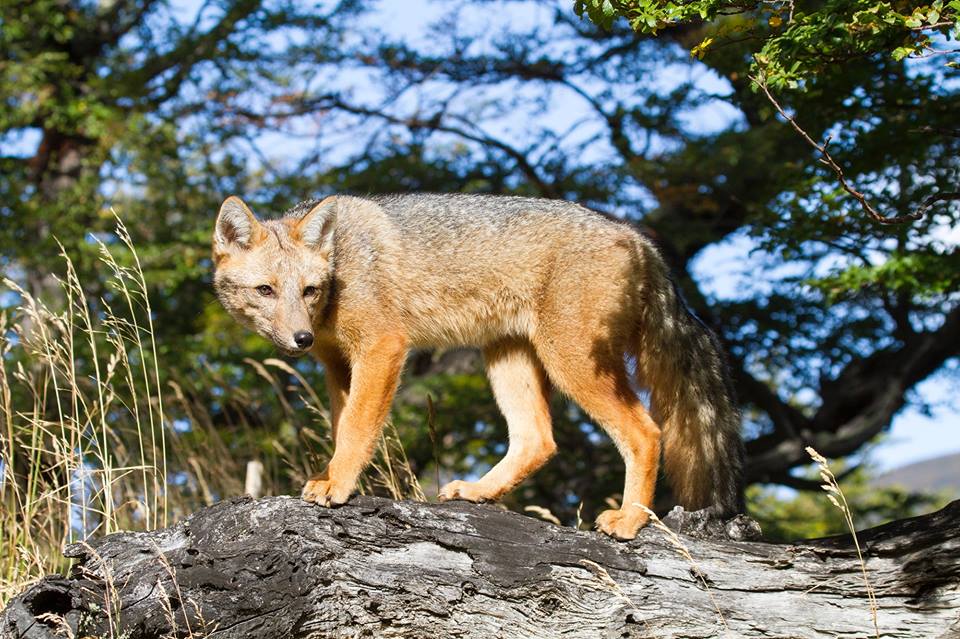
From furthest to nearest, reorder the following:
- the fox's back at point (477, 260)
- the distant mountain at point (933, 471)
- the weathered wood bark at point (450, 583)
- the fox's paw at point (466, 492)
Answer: the distant mountain at point (933, 471) < the fox's back at point (477, 260) < the fox's paw at point (466, 492) < the weathered wood bark at point (450, 583)

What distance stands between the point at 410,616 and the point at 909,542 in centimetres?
205

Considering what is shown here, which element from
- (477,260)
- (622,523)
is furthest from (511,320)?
(622,523)

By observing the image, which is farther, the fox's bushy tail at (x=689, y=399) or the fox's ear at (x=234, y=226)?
the fox's ear at (x=234, y=226)

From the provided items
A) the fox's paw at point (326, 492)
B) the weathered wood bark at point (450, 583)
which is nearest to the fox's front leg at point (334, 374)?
the fox's paw at point (326, 492)

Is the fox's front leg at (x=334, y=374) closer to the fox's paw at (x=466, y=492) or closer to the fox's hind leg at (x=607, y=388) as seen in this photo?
the fox's paw at (x=466, y=492)

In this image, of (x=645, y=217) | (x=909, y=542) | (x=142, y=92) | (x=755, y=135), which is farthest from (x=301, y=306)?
(x=142, y=92)

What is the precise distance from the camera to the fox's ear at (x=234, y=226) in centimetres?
532

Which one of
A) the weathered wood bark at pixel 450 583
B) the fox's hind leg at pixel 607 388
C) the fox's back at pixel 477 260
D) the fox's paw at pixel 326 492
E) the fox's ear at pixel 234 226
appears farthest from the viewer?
the fox's back at pixel 477 260

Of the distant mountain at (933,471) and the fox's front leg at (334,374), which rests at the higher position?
the fox's front leg at (334,374)

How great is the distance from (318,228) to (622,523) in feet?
7.63

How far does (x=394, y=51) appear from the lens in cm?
1177

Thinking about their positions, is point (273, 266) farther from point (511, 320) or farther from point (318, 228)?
point (511, 320)

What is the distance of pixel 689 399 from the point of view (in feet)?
17.1

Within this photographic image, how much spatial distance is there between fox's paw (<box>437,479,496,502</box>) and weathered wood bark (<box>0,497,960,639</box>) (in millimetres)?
964
